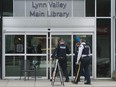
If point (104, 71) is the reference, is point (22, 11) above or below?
above

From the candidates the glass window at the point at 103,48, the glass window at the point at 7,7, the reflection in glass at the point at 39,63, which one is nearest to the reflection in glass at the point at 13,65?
the reflection in glass at the point at 39,63

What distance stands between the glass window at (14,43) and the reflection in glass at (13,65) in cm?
33

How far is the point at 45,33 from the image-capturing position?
18.9 meters

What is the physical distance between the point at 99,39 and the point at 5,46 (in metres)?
4.48

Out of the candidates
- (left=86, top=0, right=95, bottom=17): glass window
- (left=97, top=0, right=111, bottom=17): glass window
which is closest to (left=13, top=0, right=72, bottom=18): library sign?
(left=86, top=0, right=95, bottom=17): glass window

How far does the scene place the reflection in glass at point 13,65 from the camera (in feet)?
62.1

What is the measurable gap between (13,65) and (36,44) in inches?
57.8

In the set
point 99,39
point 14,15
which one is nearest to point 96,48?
point 99,39

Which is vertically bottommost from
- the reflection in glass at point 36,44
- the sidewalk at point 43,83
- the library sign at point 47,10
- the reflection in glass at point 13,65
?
the sidewalk at point 43,83

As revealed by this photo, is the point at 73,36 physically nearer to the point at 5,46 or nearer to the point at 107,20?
the point at 107,20

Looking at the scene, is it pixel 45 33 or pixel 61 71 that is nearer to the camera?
pixel 61 71

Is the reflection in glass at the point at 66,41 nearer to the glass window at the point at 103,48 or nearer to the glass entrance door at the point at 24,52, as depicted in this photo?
the glass entrance door at the point at 24,52

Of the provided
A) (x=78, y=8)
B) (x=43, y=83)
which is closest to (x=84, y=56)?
(x=43, y=83)

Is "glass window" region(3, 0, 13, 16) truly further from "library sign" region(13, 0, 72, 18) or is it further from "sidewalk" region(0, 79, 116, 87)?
"sidewalk" region(0, 79, 116, 87)
